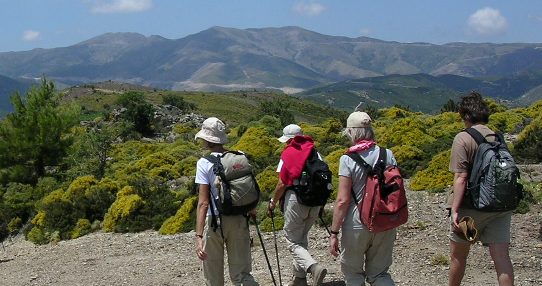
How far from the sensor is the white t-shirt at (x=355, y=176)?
5.04 m

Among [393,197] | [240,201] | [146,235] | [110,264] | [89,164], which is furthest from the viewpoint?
[89,164]

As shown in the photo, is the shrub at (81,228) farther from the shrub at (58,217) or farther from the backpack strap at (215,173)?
the backpack strap at (215,173)

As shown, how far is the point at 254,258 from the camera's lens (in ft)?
31.2

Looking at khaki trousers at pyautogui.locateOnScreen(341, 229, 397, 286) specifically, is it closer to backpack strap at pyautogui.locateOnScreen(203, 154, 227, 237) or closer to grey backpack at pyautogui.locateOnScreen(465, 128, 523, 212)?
grey backpack at pyautogui.locateOnScreen(465, 128, 523, 212)

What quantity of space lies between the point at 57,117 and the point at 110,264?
52.2 feet

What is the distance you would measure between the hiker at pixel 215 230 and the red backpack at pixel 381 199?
4.25ft

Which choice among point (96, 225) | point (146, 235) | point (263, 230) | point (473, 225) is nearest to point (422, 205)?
point (263, 230)

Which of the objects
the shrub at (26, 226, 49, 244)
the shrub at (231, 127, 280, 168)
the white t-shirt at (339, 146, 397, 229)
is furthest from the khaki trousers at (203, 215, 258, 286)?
the shrub at (231, 127, 280, 168)

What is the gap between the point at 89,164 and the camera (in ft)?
77.0

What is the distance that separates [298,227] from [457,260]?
1808mm

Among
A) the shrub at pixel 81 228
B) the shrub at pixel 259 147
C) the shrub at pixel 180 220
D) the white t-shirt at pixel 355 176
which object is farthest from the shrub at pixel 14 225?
the white t-shirt at pixel 355 176

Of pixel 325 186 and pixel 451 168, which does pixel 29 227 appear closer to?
pixel 325 186

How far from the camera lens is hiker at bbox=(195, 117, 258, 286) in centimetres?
546

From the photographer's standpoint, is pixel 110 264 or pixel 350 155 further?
pixel 110 264
